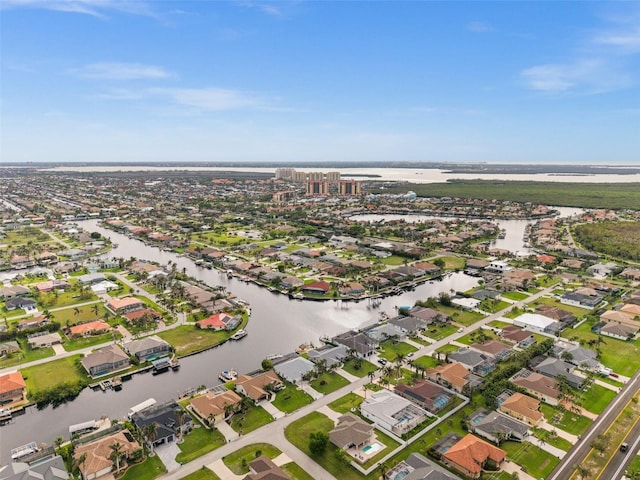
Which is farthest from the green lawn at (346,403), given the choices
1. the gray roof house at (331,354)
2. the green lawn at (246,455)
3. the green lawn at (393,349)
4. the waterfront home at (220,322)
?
the waterfront home at (220,322)

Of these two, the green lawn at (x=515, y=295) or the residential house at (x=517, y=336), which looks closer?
the residential house at (x=517, y=336)

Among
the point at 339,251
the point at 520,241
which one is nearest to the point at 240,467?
the point at 339,251

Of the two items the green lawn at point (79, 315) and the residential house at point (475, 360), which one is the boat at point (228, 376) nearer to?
the green lawn at point (79, 315)

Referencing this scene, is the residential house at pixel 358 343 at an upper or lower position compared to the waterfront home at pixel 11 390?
upper

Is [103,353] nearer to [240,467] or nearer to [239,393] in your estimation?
[239,393]

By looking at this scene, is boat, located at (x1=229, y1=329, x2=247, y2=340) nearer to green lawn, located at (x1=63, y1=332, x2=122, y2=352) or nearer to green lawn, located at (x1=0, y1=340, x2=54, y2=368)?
green lawn, located at (x1=63, y1=332, x2=122, y2=352)

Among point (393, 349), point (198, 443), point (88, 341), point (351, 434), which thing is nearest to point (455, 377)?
point (393, 349)
